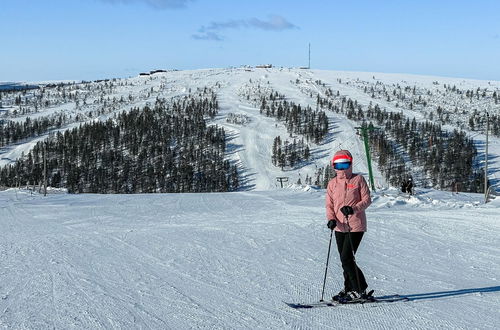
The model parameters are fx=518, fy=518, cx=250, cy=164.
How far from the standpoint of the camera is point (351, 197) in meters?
5.99

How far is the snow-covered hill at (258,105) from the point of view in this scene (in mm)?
108312

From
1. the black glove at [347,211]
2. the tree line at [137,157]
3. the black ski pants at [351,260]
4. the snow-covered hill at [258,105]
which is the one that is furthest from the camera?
the tree line at [137,157]

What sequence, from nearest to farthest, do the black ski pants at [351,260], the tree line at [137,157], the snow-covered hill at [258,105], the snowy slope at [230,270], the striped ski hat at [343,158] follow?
the snowy slope at [230,270]
the striped ski hat at [343,158]
the black ski pants at [351,260]
the snow-covered hill at [258,105]
the tree line at [137,157]

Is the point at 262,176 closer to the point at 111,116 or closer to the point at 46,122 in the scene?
the point at 111,116

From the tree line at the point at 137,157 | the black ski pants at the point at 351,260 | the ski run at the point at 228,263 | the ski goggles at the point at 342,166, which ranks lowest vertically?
the tree line at the point at 137,157

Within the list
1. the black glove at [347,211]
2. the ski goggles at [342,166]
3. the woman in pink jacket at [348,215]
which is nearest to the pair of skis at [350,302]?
the woman in pink jacket at [348,215]

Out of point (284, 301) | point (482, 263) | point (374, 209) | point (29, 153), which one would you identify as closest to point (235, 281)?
point (284, 301)

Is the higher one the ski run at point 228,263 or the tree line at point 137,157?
the ski run at point 228,263

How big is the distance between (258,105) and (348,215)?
14391cm

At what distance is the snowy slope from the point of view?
5.50 metres

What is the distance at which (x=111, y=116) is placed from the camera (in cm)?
14975

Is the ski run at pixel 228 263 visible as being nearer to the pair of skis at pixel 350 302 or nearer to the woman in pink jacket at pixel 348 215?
the pair of skis at pixel 350 302

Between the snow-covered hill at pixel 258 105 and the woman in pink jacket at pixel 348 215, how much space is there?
8826 centimetres

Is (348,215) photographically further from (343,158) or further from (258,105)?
(258,105)
